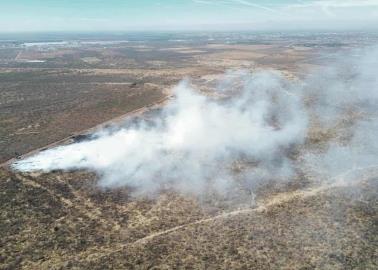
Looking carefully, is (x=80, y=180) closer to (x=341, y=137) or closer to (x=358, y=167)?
(x=358, y=167)

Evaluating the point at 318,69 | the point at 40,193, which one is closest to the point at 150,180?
the point at 40,193

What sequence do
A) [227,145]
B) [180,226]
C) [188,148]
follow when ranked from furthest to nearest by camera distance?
[227,145] → [188,148] → [180,226]

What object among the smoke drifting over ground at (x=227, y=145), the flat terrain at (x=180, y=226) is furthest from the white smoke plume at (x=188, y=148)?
the flat terrain at (x=180, y=226)

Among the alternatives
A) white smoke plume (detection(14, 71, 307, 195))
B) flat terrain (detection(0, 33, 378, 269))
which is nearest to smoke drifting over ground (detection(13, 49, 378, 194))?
white smoke plume (detection(14, 71, 307, 195))

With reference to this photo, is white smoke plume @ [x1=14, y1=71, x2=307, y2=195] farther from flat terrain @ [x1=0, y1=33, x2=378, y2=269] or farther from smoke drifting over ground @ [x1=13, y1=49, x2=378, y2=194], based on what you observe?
flat terrain @ [x1=0, y1=33, x2=378, y2=269]

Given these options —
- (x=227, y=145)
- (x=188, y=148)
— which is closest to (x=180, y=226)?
(x=188, y=148)

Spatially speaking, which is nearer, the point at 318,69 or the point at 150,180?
the point at 150,180

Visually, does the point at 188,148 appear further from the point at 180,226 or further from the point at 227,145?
the point at 180,226

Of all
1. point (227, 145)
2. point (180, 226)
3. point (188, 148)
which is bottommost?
point (180, 226)
